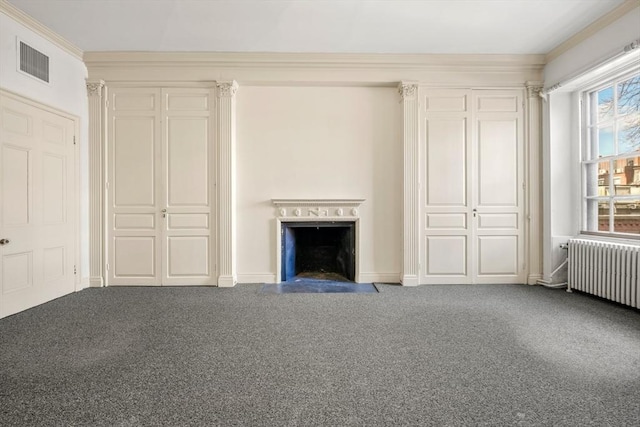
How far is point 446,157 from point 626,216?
214 cm

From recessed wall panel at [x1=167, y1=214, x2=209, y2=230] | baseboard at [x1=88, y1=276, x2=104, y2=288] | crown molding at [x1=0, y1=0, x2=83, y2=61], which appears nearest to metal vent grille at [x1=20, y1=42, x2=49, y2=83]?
crown molding at [x1=0, y1=0, x2=83, y2=61]

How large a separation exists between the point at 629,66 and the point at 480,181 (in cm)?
194

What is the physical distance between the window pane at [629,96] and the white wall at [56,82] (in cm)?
679

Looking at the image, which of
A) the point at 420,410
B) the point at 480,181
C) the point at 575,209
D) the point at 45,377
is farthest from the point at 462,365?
the point at 575,209

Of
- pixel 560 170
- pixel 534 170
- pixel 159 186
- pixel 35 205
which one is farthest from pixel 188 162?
pixel 560 170

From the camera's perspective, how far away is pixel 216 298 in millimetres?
3912

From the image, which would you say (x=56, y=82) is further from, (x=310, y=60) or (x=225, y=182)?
(x=310, y=60)

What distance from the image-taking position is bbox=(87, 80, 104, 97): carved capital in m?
4.41

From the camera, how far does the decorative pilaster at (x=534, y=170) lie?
4.55 m

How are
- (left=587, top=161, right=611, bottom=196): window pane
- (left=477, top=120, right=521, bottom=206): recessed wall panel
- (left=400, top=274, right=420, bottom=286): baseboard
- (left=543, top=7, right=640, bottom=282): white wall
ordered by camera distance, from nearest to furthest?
1. (left=587, top=161, right=611, bottom=196): window pane
2. (left=543, top=7, right=640, bottom=282): white wall
3. (left=400, top=274, right=420, bottom=286): baseboard
4. (left=477, top=120, right=521, bottom=206): recessed wall panel

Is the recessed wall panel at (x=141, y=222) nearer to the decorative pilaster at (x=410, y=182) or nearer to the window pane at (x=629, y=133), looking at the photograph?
the decorative pilaster at (x=410, y=182)

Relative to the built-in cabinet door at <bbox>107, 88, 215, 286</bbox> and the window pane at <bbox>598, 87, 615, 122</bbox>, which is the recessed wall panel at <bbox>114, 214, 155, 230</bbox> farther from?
the window pane at <bbox>598, 87, 615, 122</bbox>

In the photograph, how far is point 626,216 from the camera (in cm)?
380

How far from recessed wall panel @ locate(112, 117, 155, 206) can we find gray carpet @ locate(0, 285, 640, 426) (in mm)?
1609
